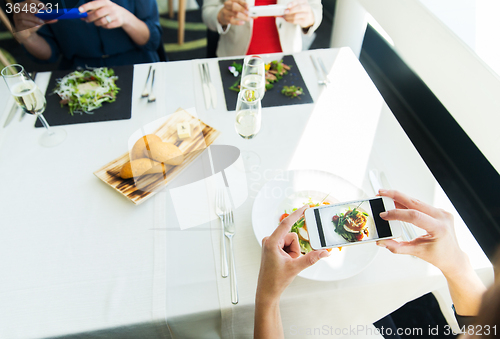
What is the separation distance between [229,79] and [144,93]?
0.30 metres

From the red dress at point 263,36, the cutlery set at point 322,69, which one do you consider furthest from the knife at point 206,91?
the red dress at point 263,36

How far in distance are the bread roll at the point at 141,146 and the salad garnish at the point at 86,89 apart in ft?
0.91

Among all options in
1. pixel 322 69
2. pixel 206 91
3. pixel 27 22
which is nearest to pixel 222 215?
pixel 206 91

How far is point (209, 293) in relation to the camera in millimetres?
691

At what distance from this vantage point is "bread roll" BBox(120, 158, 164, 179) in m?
0.84

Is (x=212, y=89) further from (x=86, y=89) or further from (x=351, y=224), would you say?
(x=351, y=224)

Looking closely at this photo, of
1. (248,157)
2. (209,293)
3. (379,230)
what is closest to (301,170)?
(248,157)

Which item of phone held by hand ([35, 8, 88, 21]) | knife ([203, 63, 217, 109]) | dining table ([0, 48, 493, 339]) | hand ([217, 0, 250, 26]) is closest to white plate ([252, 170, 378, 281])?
dining table ([0, 48, 493, 339])

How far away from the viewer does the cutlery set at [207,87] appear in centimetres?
108

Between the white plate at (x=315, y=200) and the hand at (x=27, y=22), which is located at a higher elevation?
the hand at (x=27, y=22)

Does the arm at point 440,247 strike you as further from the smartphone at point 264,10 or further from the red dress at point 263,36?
the red dress at point 263,36

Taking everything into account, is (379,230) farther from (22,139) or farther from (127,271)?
(22,139)

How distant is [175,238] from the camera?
778 millimetres

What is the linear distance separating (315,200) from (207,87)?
0.58m
